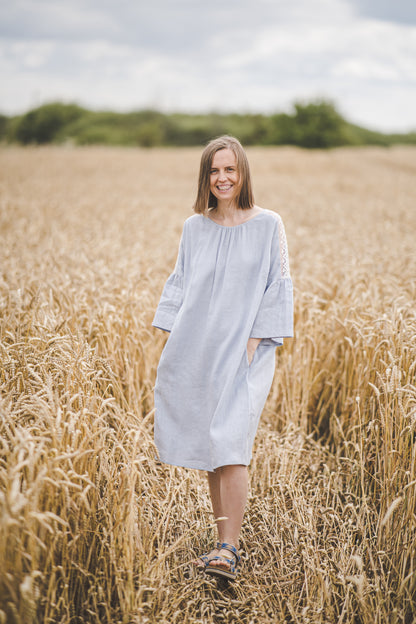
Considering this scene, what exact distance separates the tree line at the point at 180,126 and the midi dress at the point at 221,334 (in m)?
45.1

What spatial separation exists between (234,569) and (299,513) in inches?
18.5

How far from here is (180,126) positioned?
156 ft

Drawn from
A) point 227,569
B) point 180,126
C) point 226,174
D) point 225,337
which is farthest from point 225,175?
point 180,126

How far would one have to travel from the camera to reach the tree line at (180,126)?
4709 centimetres

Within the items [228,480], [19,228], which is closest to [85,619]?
A: [228,480]

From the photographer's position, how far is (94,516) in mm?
1751

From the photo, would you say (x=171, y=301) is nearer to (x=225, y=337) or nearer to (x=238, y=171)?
(x=225, y=337)

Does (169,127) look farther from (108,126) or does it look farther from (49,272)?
(49,272)

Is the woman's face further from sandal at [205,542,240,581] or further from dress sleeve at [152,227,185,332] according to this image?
sandal at [205,542,240,581]

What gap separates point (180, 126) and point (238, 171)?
48.7 meters

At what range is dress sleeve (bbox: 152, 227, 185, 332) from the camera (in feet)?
7.20

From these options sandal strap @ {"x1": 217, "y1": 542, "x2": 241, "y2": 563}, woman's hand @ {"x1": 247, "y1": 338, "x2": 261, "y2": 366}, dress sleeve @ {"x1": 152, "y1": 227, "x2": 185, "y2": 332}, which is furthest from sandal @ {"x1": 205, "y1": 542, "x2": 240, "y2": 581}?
dress sleeve @ {"x1": 152, "y1": 227, "x2": 185, "y2": 332}

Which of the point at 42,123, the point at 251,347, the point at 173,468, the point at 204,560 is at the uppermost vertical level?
the point at 42,123

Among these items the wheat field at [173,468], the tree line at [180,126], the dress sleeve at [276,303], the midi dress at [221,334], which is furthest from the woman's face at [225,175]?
the tree line at [180,126]
